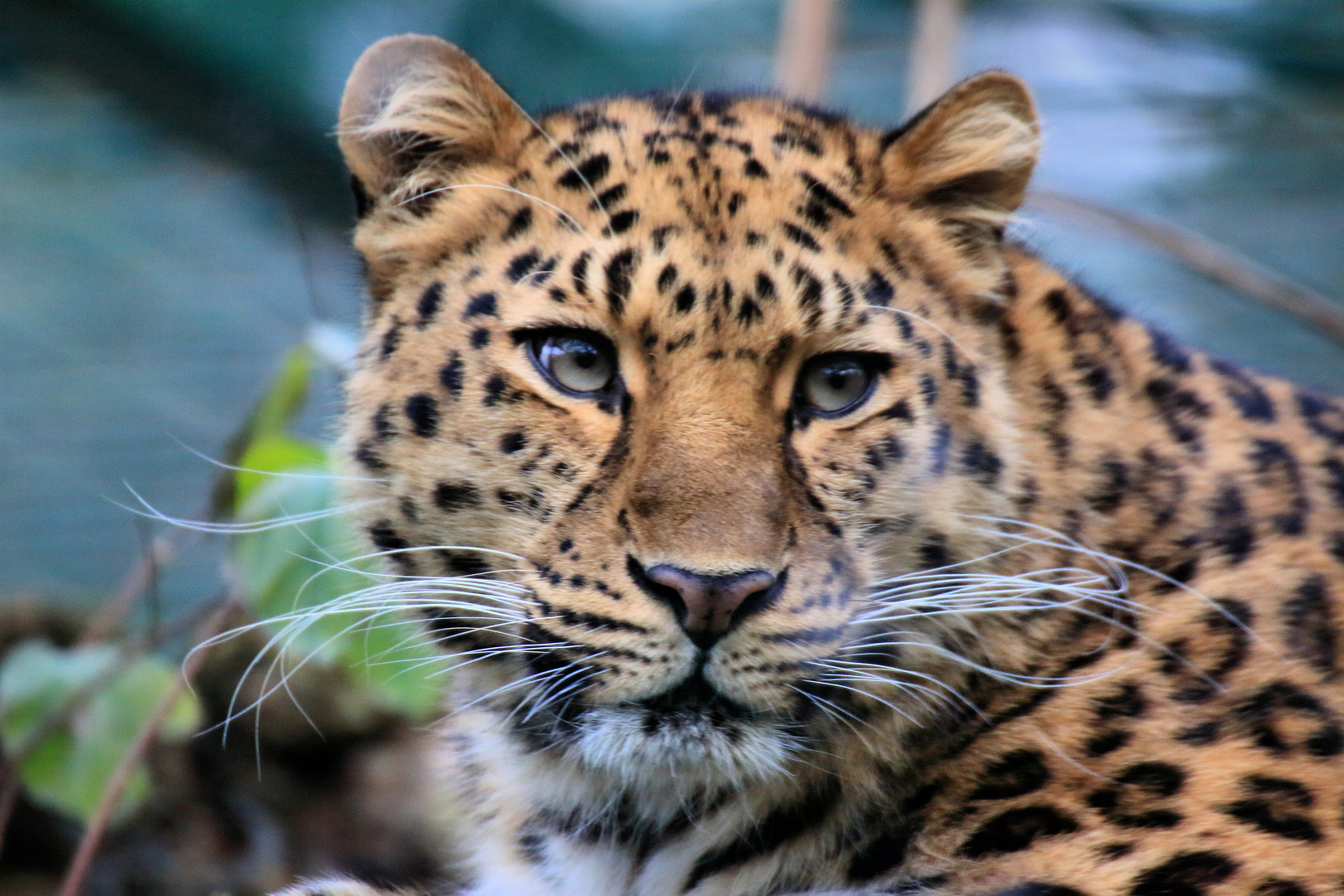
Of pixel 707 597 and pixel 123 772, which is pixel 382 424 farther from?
pixel 123 772

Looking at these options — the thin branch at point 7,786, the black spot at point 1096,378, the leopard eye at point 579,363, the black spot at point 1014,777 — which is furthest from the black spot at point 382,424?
the thin branch at point 7,786

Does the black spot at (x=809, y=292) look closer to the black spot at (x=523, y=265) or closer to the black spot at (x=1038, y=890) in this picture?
the black spot at (x=523, y=265)

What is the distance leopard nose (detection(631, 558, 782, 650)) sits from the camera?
252 centimetres

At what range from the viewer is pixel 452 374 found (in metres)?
3.02

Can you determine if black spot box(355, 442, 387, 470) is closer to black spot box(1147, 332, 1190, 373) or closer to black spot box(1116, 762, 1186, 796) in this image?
black spot box(1116, 762, 1186, 796)

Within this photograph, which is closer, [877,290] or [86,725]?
[877,290]

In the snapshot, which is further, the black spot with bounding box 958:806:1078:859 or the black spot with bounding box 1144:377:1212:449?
the black spot with bounding box 1144:377:1212:449

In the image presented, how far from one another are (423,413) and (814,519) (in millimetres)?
916

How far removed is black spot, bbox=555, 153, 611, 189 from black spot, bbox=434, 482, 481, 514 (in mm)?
731

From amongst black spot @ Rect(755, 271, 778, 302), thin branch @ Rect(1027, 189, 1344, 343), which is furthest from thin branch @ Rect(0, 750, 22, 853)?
thin branch @ Rect(1027, 189, 1344, 343)

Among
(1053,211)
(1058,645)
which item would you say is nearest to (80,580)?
(1053,211)

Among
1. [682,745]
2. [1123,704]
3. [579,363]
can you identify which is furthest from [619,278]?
[1123,704]

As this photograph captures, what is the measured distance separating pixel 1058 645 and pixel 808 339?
902 mm

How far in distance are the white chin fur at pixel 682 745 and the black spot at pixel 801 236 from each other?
3.36ft
